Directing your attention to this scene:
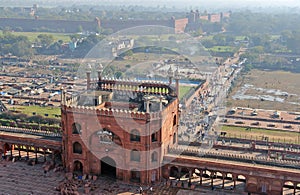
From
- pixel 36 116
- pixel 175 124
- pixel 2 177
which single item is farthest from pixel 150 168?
pixel 36 116

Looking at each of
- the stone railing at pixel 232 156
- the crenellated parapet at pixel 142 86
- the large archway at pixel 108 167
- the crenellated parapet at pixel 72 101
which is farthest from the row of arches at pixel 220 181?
the crenellated parapet at pixel 72 101

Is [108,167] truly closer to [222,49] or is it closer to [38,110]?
[38,110]

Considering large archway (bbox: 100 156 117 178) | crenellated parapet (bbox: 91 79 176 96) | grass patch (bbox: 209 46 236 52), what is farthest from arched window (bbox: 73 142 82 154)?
grass patch (bbox: 209 46 236 52)

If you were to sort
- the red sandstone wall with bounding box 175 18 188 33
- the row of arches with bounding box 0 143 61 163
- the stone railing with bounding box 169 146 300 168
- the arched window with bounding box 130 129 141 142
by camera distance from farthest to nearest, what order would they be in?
1. the red sandstone wall with bounding box 175 18 188 33
2. the row of arches with bounding box 0 143 61 163
3. the arched window with bounding box 130 129 141 142
4. the stone railing with bounding box 169 146 300 168

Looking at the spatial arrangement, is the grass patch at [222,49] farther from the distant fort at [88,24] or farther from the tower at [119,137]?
the tower at [119,137]

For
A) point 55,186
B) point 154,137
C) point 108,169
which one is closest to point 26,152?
point 55,186

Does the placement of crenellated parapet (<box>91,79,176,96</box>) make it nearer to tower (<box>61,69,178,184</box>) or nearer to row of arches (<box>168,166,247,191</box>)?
tower (<box>61,69,178,184</box>)
